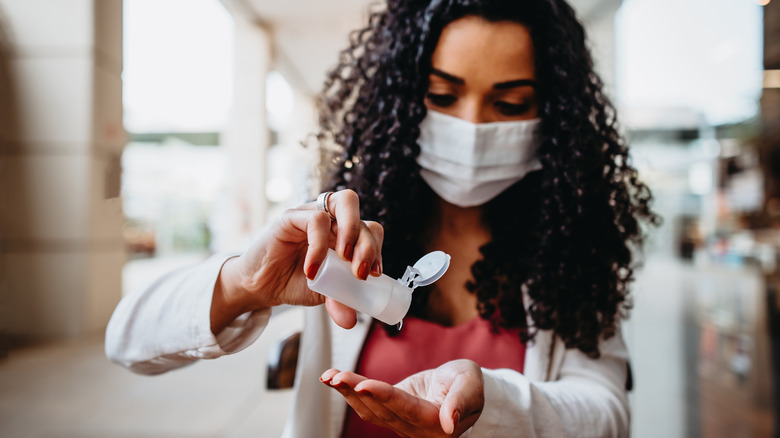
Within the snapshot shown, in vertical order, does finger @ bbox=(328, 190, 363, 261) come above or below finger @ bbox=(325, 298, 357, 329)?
above

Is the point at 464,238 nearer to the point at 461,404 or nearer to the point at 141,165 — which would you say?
the point at 461,404

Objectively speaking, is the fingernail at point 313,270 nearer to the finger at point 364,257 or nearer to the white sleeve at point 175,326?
the finger at point 364,257

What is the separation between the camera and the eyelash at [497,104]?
0.58 metres

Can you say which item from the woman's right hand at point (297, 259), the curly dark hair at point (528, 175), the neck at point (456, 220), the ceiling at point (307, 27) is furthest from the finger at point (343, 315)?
the ceiling at point (307, 27)

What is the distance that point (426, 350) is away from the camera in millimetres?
712

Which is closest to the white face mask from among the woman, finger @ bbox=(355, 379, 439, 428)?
the woman

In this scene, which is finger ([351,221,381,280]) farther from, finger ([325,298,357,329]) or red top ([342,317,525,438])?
red top ([342,317,525,438])

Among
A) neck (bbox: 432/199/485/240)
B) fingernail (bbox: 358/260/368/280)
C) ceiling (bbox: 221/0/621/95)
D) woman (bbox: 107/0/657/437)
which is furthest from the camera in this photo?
ceiling (bbox: 221/0/621/95)

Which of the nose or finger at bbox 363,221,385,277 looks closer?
finger at bbox 363,221,385,277

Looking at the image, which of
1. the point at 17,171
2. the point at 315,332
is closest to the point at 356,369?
the point at 315,332

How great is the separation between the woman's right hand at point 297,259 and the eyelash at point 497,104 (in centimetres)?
22

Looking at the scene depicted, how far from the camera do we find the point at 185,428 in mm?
1138

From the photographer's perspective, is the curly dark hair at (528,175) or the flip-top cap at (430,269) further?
the curly dark hair at (528,175)

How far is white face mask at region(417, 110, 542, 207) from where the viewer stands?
0.57 metres
